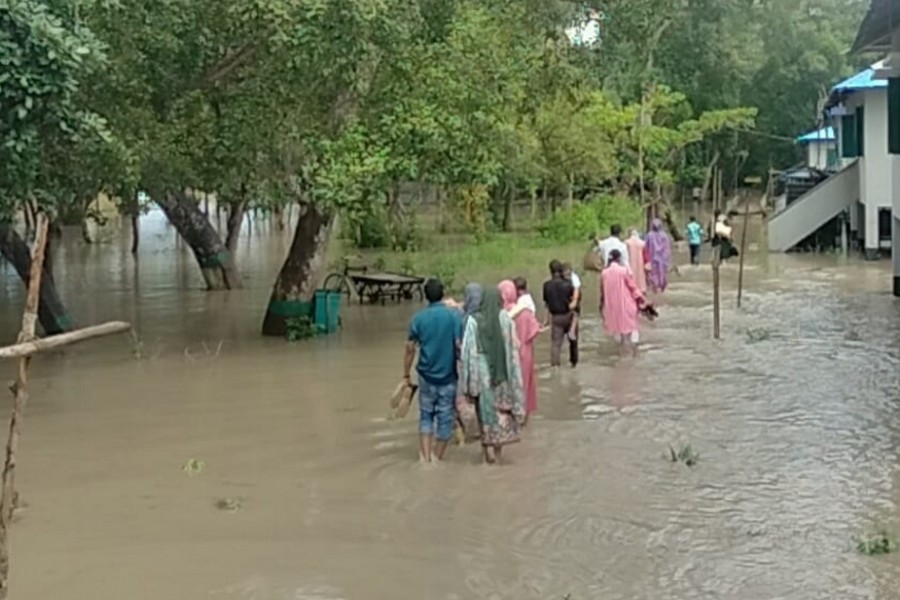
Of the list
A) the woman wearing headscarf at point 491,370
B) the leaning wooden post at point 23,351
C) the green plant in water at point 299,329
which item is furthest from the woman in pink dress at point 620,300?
the leaning wooden post at point 23,351

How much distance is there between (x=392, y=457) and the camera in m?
12.3

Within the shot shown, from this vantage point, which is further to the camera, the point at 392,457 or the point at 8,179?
the point at 8,179

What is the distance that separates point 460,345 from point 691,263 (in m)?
24.5

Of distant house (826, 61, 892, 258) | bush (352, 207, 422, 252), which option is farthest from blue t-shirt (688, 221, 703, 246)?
bush (352, 207, 422, 252)

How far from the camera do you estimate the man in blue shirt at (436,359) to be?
11.6m

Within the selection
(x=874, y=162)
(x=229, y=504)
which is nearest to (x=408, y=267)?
(x=874, y=162)

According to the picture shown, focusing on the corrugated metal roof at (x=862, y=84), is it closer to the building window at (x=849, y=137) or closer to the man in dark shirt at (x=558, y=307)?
the building window at (x=849, y=137)

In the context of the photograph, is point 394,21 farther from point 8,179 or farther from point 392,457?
point 392,457

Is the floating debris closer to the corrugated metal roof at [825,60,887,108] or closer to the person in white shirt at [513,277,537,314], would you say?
the person in white shirt at [513,277,537,314]

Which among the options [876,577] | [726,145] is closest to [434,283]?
[876,577]

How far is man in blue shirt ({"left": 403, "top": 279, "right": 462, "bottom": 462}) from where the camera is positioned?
11.6m

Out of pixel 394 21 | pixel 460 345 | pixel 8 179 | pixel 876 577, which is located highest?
pixel 394 21

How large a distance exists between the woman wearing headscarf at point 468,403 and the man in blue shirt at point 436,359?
88mm

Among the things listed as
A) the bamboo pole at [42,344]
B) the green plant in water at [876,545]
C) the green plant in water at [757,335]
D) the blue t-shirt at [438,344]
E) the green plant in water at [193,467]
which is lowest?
the green plant in water at [876,545]
